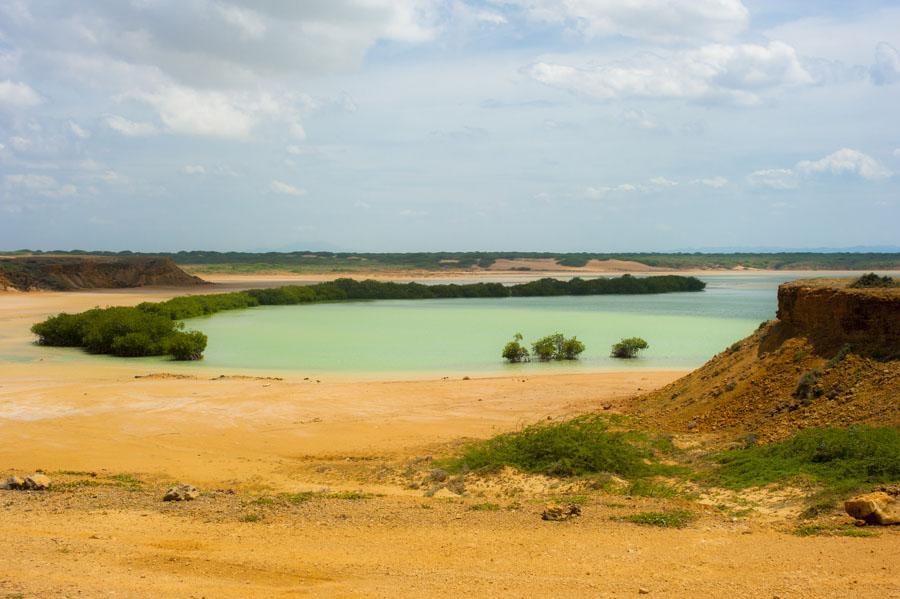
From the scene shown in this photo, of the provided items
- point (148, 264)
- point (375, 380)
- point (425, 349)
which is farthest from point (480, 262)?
point (375, 380)

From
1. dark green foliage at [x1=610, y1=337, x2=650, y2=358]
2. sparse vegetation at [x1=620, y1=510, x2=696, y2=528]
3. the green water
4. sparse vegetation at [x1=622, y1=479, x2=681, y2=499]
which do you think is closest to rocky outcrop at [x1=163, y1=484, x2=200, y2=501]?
sparse vegetation at [x1=620, y1=510, x2=696, y2=528]

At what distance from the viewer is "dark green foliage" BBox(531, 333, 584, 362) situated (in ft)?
84.8

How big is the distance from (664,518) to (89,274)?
210 ft

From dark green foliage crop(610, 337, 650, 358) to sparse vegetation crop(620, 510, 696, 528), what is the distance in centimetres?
1861

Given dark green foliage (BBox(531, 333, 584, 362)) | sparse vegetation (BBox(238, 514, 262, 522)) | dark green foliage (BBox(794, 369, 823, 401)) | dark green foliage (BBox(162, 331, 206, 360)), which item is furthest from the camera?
dark green foliage (BBox(162, 331, 206, 360))

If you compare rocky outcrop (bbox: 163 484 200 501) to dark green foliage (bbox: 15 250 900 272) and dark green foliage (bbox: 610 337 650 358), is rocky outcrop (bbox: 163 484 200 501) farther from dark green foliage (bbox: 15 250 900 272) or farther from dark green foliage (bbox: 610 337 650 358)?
dark green foliage (bbox: 15 250 900 272)

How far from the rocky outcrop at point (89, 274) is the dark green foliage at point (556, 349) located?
1728 inches

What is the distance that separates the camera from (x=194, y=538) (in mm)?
7391

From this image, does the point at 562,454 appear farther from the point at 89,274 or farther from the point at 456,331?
A: the point at 89,274

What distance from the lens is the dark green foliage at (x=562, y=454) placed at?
10092 mm

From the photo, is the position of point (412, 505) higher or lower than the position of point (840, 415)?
lower

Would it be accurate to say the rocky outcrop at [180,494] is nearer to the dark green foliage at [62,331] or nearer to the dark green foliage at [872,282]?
the dark green foliage at [872,282]

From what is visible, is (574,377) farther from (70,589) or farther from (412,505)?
(70,589)

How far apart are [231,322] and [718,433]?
3323cm
